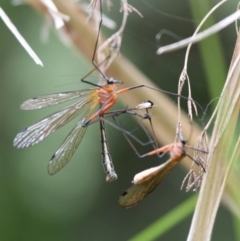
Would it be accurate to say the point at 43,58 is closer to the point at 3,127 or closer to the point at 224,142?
the point at 3,127

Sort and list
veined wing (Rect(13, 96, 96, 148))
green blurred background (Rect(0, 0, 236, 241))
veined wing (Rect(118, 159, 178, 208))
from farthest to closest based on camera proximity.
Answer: green blurred background (Rect(0, 0, 236, 241)) → veined wing (Rect(13, 96, 96, 148)) → veined wing (Rect(118, 159, 178, 208))

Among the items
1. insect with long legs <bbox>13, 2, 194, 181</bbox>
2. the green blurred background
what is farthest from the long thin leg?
the green blurred background

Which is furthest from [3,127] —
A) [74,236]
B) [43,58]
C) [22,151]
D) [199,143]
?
[199,143]

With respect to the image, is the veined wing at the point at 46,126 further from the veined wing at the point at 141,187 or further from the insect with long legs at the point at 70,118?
the veined wing at the point at 141,187

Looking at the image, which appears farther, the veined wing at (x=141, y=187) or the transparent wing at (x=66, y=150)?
the transparent wing at (x=66, y=150)

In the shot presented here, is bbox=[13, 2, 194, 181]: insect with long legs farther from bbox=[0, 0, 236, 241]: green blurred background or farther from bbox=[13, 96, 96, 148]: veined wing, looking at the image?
bbox=[0, 0, 236, 241]: green blurred background

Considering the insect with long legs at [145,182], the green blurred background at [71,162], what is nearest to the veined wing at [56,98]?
the insect with long legs at [145,182]
